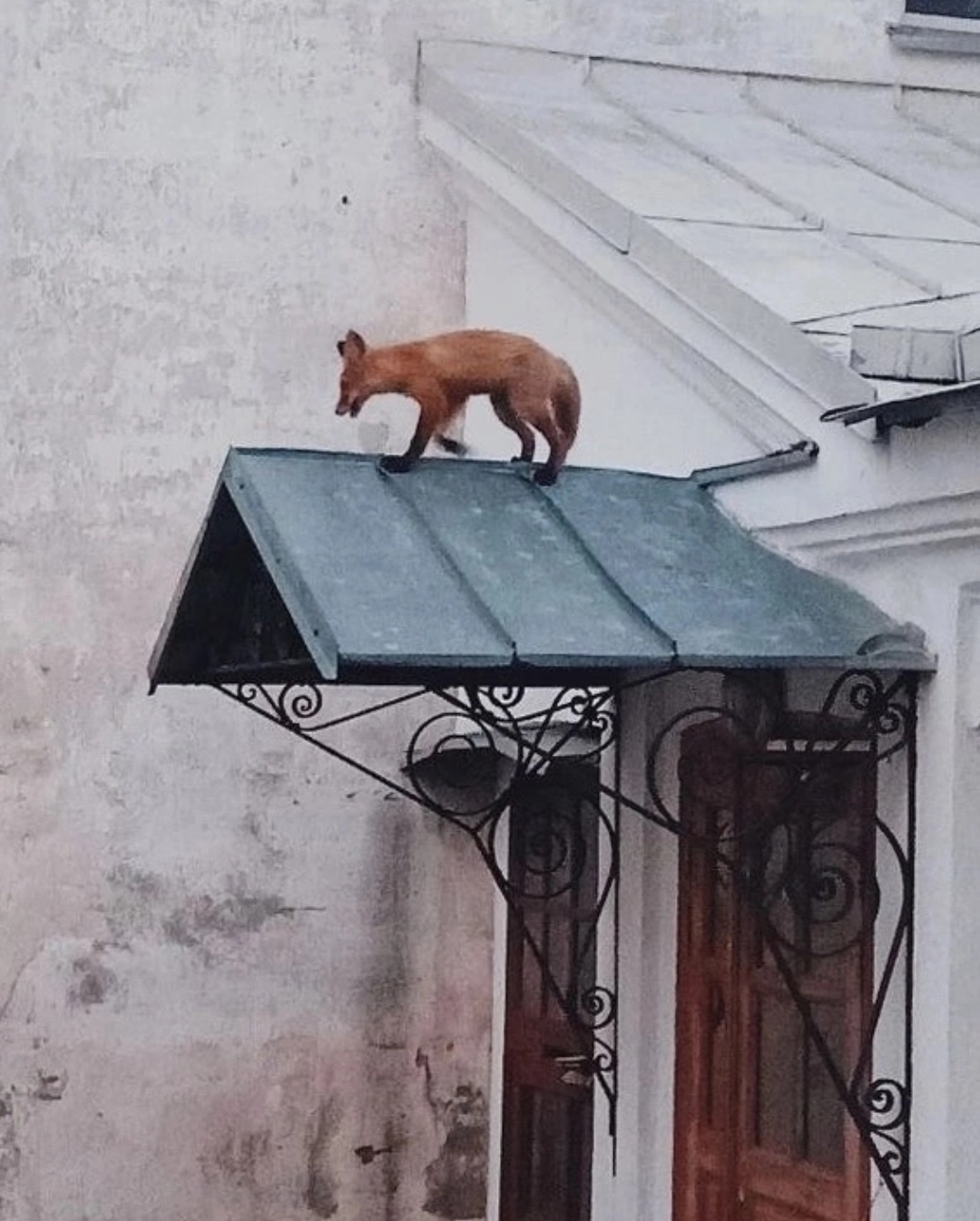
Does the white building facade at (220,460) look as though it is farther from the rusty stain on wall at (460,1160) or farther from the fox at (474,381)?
the fox at (474,381)

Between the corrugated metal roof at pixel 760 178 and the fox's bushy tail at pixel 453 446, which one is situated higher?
the corrugated metal roof at pixel 760 178

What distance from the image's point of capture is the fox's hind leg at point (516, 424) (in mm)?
5539

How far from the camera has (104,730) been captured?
771 centimetres

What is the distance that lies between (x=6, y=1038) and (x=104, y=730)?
1.05 metres

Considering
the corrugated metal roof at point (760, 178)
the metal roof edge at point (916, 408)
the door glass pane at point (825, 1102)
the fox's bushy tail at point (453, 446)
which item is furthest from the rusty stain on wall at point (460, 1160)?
the metal roof edge at point (916, 408)

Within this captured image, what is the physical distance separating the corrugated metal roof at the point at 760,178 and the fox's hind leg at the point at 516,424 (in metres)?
0.64

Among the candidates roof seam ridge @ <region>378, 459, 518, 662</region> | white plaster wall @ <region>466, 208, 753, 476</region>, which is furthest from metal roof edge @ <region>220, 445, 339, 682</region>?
white plaster wall @ <region>466, 208, 753, 476</region>

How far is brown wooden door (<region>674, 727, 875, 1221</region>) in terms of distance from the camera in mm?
5586

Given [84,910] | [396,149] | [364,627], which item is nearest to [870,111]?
[396,149]

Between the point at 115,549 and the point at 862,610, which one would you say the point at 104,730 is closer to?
the point at 115,549

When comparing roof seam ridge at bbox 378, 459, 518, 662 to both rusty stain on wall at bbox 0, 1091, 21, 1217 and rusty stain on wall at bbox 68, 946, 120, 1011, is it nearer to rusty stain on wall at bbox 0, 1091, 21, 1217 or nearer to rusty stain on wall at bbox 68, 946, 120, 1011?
rusty stain on wall at bbox 68, 946, 120, 1011

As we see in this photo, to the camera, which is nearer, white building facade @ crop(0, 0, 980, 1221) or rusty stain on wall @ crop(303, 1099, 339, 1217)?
white building facade @ crop(0, 0, 980, 1221)

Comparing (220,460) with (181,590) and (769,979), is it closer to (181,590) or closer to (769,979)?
(181,590)

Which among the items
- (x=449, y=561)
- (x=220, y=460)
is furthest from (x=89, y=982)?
(x=449, y=561)
